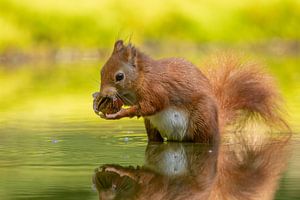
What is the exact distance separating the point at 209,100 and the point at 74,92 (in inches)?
335

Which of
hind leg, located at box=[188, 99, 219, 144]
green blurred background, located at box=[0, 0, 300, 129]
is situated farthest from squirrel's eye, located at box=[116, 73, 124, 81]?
green blurred background, located at box=[0, 0, 300, 129]

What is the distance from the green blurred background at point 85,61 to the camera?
27.8 feet

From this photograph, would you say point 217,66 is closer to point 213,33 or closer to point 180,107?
point 180,107

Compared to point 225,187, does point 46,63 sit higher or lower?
higher

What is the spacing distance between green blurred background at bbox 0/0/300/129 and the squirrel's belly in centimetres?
1113

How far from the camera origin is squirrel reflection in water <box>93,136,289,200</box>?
23.2 feet

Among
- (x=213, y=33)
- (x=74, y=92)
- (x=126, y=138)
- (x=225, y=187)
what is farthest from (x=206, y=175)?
(x=213, y=33)

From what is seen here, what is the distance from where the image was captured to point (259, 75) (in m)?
10.7

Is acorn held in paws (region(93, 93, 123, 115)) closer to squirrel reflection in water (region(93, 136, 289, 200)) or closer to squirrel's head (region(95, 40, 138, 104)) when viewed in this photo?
squirrel's head (region(95, 40, 138, 104))

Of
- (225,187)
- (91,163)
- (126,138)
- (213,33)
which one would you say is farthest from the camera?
(213,33)

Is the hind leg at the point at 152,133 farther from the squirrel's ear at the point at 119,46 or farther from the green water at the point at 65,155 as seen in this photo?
the squirrel's ear at the point at 119,46

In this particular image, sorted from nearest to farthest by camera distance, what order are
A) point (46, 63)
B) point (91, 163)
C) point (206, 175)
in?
point (206, 175) → point (91, 163) → point (46, 63)

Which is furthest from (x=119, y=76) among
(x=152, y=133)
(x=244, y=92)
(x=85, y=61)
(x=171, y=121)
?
(x=85, y=61)

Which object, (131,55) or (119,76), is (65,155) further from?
(131,55)
